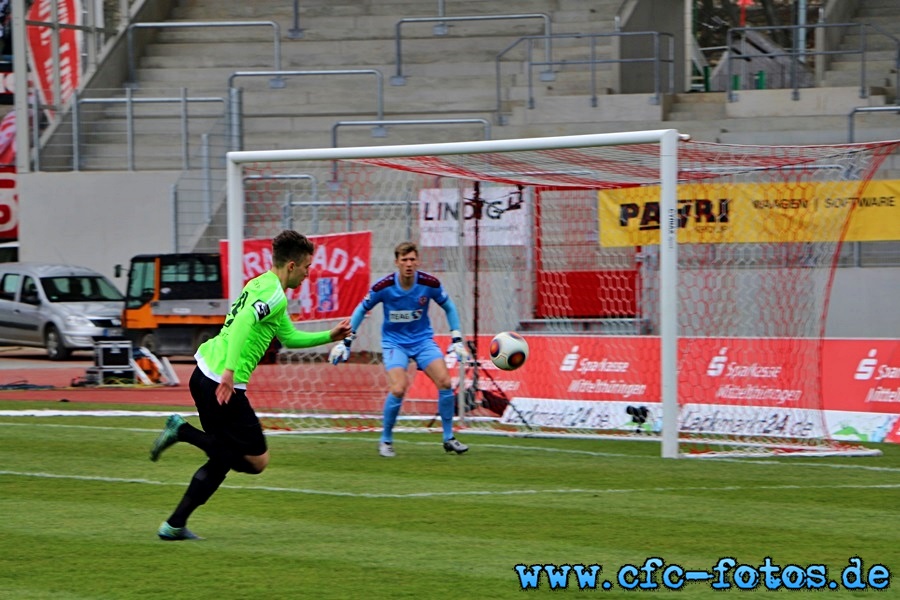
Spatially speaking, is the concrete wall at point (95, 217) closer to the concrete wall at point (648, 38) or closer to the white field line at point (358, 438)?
the concrete wall at point (648, 38)

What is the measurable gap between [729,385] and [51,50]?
20950 millimetres

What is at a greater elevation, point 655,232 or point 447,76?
point 447,76

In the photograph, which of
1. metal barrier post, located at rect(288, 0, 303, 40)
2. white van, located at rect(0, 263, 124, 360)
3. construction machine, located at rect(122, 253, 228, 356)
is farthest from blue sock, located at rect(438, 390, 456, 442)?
metal barrier post, located at rect(288, 0, 303, 40)

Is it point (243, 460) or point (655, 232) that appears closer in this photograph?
point (243, 460)

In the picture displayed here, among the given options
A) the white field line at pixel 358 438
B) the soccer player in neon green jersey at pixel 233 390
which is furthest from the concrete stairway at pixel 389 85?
the soccer player in neon green jersey at pixel 233 390

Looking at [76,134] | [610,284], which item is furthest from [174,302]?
[610,284]

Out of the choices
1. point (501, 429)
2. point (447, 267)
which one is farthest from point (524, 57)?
point (501, 429)

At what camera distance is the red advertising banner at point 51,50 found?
1249 inches

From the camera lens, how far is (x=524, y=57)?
3027 centimetres

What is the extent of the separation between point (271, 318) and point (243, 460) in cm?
89

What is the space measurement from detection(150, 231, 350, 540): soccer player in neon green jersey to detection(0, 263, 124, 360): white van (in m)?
18.2

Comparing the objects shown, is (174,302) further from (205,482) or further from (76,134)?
(205,482)

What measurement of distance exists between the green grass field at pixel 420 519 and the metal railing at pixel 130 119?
588 inches

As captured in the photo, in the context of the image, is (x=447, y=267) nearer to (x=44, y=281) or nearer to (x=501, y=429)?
(x=501, y=429)
